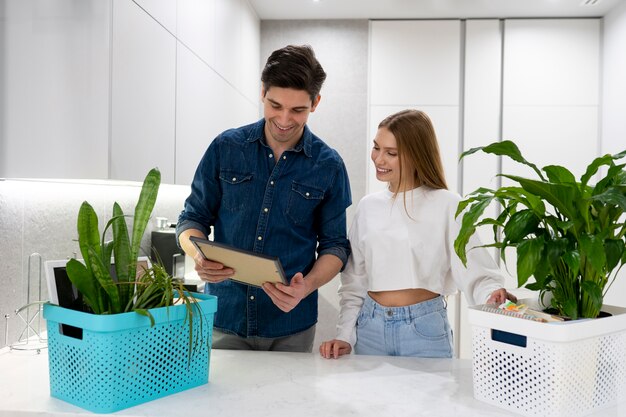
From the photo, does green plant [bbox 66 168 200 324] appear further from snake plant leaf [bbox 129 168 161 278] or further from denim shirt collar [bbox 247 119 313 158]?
denim shirt collar [bbox 247 119 313 158]

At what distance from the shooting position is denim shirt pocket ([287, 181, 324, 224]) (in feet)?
5.91

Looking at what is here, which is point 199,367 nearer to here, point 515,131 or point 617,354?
point 617,354

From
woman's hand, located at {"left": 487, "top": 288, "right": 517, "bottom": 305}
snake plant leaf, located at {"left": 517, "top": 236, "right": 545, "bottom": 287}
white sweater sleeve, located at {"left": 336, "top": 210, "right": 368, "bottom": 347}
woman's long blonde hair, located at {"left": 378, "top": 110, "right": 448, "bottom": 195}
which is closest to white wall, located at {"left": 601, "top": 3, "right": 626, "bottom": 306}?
woman's long blonde hair, located at {"left": 378, "top": 110, "right": 448, "bottom": 195}

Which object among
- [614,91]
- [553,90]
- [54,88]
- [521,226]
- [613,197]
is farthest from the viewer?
[553,90]

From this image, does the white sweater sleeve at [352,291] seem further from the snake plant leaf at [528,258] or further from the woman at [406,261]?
the snake plant leaf at [528,258]

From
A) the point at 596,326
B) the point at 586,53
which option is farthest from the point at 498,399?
the point at 586,53

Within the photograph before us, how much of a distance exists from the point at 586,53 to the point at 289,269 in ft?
11.1

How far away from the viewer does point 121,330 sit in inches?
43.0

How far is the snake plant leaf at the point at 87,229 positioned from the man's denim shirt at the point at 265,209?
0.62m

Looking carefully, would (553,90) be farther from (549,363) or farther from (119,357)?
(119,357)

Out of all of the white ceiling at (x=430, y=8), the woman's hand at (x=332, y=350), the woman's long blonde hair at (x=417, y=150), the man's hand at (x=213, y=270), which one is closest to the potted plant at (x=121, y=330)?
the man's hand at (x=213, y=270)

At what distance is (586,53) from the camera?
13.7 feet

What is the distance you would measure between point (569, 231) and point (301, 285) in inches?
24.9

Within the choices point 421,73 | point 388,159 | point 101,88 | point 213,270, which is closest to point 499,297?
point 388,159
